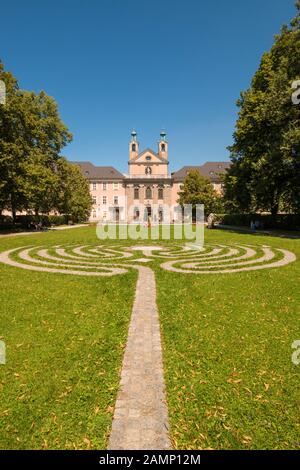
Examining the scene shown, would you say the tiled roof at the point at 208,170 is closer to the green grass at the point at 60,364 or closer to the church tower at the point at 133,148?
the church tower at the point at 133,148

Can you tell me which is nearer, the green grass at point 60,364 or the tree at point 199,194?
the green grass at point 60,364

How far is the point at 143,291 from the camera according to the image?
9367 millimetres

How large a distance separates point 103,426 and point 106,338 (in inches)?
95.9

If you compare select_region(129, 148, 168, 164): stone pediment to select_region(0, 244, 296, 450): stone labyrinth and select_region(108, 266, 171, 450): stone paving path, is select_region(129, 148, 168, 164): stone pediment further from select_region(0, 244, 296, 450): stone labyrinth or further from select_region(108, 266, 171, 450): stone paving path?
select_region(108, 266, 171, 450): stone paving path

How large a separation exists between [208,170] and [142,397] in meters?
85.5

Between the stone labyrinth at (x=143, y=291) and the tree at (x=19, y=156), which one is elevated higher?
the tree at (x=19, y=156)

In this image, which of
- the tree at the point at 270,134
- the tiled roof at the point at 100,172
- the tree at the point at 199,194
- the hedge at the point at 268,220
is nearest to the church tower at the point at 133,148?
the tiled roof at the point at 100,172

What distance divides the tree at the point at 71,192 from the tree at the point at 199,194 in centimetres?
2034

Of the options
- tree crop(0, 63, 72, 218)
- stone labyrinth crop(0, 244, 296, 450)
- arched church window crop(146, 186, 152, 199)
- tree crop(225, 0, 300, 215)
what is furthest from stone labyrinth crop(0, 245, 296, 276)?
arched church window crop(146, 186, 152, 199)

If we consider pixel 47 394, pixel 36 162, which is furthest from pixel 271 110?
pixel 47 394

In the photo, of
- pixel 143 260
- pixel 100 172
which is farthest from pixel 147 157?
pixel 143 260

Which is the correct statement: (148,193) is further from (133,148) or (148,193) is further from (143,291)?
(143,291)

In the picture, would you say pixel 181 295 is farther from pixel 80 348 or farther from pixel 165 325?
pixel 80 348

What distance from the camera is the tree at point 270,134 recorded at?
25.7 meters
